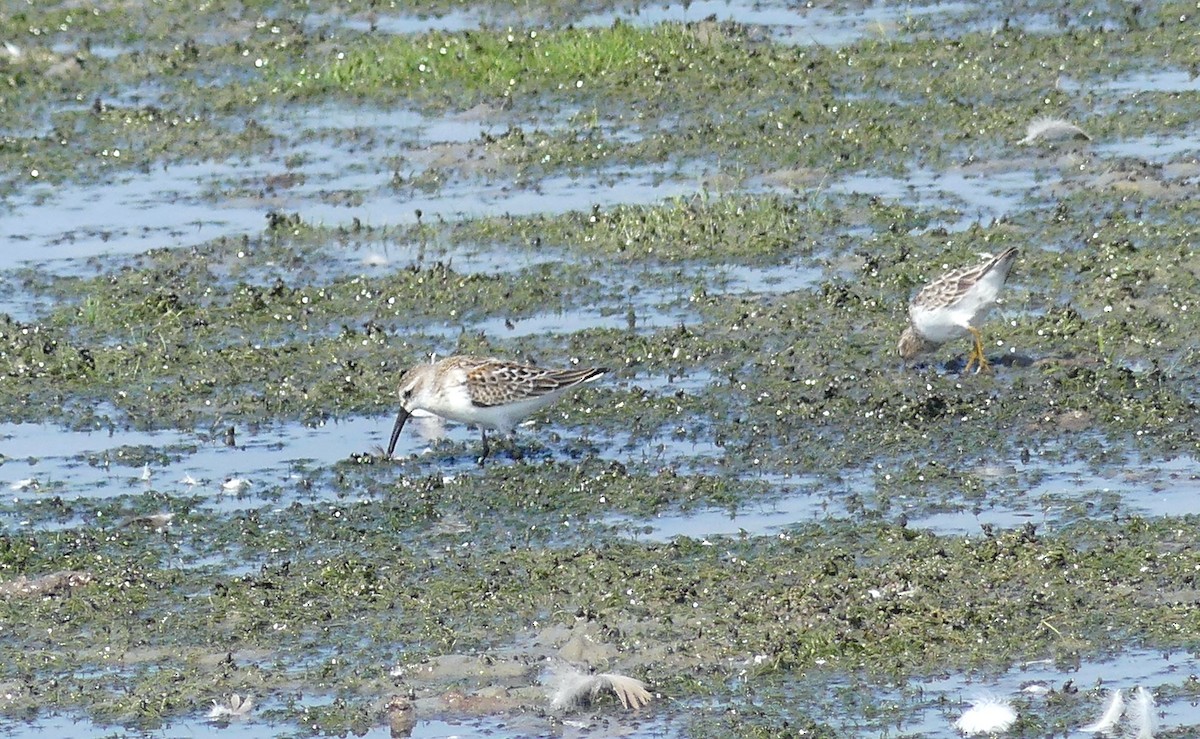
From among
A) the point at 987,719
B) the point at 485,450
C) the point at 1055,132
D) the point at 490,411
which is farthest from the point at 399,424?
the point at 1055,132

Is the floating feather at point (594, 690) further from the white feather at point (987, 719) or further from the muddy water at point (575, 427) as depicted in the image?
the white feather at point (987, 719)

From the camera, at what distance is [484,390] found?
42.1 feet

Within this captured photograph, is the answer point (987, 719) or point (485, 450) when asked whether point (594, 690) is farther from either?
point (485, 450)

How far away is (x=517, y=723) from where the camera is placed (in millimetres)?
9438

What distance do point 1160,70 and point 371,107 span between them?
738 cm

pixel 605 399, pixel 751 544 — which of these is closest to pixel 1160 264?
pixel 605 399

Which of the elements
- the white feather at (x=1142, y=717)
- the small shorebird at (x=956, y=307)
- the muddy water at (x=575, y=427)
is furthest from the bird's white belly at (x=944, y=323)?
the white feather at (x=1142, y=717)

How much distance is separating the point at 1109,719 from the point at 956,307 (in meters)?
5.06

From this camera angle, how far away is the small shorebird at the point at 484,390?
12.8 m

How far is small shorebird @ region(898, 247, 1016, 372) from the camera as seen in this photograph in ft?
44.9

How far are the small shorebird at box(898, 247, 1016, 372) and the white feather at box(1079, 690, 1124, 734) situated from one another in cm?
495

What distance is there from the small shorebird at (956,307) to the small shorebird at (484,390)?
2171 millimetres

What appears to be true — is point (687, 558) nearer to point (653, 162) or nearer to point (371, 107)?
point (653, 162)

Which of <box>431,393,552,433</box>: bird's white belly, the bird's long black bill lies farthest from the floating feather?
the bird's long black bill
